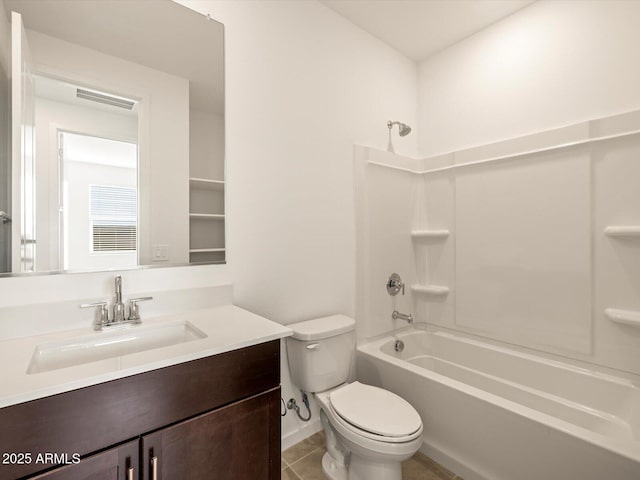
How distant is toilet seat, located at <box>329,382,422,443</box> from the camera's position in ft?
4.19

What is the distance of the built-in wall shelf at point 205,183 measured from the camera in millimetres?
1494

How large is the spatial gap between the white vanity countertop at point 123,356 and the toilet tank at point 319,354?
0.41 m

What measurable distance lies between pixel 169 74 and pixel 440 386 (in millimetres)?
2002

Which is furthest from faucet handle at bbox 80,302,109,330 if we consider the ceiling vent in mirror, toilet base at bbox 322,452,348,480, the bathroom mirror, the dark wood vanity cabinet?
toilet base at bbox 322,452,348,480

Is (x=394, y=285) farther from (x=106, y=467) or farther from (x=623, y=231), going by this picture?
(x=106, y=467)

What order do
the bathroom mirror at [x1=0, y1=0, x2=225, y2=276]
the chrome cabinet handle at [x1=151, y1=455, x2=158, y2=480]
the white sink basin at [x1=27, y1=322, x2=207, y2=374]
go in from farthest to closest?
1. the bathroom mirror at [x1=0, y1=0, x2=225, y2=276]
2. the white sink basin at [x1=27, y1=322, x2=207, y2=374]
3. the chrome cabinet handle at [x1=151, y1=455, x2=158, y2=480]

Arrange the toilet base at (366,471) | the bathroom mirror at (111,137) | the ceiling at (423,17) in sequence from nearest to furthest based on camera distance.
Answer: the bathroom mirror at (111,137) → the toilet base at (366,471) → the ceiling at (423,17)

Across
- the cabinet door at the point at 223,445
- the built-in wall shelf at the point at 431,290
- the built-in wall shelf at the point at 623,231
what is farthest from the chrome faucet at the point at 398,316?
the cabinet door at the point at 223,445

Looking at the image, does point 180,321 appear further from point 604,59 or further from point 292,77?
point 604,59

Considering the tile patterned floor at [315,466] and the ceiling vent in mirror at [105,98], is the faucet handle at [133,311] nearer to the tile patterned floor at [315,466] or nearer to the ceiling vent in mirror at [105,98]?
the ceiling vent in mirror at [105,98]

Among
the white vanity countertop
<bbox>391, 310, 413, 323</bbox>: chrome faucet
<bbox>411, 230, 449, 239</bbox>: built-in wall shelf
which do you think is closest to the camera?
the white vanity countertop

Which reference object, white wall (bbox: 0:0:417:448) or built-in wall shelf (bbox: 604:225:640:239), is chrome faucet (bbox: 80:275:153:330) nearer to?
white wall (bbox: 0:0:417:448)

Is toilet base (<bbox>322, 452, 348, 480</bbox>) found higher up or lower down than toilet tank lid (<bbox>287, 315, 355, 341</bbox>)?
lower down

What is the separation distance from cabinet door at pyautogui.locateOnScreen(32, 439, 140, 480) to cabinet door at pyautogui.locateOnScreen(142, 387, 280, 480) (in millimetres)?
28
